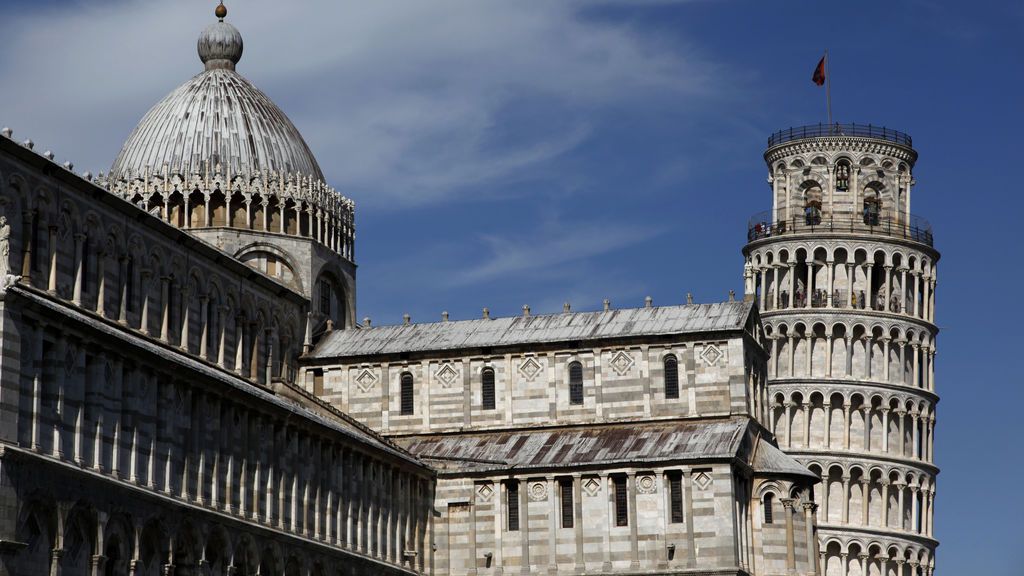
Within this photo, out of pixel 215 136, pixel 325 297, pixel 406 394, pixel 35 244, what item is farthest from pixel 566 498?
pixel 35 244

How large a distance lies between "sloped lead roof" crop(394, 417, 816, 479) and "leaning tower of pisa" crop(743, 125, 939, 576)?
34.1 meters

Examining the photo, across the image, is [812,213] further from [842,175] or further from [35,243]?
[35,243]

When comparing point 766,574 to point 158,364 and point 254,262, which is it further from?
point 158,364

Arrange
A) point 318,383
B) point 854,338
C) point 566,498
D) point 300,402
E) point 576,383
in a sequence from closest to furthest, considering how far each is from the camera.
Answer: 1. point 566,498
2. point 300,402
3. point 576,383
4. point 318,383
5. point 854,338

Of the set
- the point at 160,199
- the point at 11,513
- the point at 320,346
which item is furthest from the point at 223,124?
the point at 11,513

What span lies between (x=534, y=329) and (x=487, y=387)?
346cm

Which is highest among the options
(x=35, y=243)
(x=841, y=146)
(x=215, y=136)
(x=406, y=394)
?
(x=841, y=146)

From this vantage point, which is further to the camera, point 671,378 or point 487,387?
point 487,387

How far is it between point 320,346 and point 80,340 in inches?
1369

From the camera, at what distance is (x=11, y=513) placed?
5553cm

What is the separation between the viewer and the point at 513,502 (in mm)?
88312

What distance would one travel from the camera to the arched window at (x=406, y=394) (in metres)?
93.2

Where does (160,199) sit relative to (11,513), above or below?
above

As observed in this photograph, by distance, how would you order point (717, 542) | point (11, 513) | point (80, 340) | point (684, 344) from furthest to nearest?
1. point (684, 344)
2. point (717, 542)
3. point (80, 340)
4. point (11, 513)
